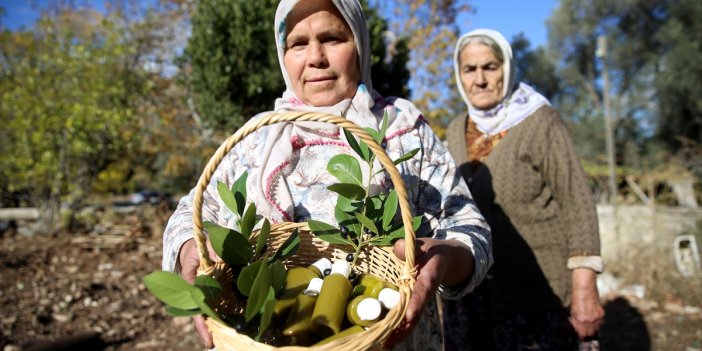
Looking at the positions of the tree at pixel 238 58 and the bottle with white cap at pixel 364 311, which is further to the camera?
the tree at pixel 238 58

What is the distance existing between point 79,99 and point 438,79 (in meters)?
7.75

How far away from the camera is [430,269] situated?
3.79 feet

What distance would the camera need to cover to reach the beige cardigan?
2.21 metres

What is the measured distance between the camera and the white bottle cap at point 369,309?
44.3 inches

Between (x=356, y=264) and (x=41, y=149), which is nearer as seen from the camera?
(x=356, y=264)

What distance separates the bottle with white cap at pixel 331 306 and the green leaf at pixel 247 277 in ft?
0.60

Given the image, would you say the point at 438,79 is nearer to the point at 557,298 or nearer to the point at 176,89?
the point at 176,89

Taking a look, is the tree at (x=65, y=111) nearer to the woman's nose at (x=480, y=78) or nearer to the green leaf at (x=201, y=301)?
the woman's nose at (x=480, y=78)

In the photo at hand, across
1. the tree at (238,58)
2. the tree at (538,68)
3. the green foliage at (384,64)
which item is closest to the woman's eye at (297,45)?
the tree at (238,58)

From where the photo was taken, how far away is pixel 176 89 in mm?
9969

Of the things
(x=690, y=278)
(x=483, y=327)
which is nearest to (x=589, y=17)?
(x=690, y=278)

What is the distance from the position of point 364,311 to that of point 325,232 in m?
0.29

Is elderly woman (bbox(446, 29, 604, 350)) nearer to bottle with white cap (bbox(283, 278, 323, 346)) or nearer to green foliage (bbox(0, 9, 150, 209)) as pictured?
bottle with white cap (bbox(283, 278, 323, 346))

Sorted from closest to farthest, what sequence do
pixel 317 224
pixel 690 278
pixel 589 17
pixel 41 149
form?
pixel 317 224 → pixel 690 278 → pixel 41 149 → pixel 589 17
